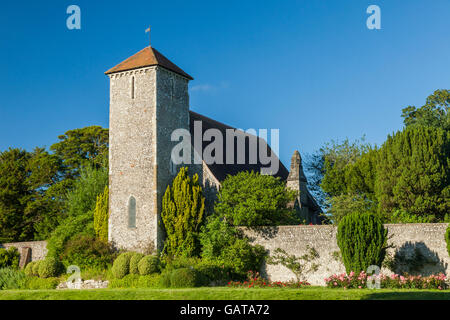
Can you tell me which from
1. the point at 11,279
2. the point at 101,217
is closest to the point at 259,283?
the point at 101,217

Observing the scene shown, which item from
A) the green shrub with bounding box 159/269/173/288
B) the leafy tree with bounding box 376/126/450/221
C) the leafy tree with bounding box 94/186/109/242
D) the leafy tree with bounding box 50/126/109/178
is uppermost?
the leafy tree with bounding box 50/126/109/178

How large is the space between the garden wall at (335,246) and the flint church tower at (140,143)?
5360mm

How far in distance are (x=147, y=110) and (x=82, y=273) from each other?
29.0 feet

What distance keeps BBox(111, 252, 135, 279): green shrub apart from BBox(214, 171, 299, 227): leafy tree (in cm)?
490

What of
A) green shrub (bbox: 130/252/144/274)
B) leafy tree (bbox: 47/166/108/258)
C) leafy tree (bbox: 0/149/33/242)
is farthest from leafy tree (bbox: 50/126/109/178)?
green shrub (bbox: 130/252/144/274)

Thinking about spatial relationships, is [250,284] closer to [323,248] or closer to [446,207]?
[323,248]

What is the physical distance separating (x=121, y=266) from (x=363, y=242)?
11129mm

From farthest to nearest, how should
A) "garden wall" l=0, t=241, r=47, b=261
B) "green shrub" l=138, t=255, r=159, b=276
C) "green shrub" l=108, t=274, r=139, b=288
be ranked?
1. "garden wall" l=0, t=241, r=47, b=261
2. "green shrub" l=138, t=255, r=159, b=276
3. "green shrub" l=108, t=274, r=139, b=288

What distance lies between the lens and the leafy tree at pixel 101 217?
1148 inches

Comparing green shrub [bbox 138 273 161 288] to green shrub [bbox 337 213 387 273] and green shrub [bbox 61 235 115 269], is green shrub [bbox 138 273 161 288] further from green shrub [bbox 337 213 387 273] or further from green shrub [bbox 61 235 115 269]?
green shrub [bbox 337 213 387 273]

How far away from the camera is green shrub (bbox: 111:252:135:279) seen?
2550 centimetres

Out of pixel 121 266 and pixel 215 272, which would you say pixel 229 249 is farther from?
pixel 121 266
